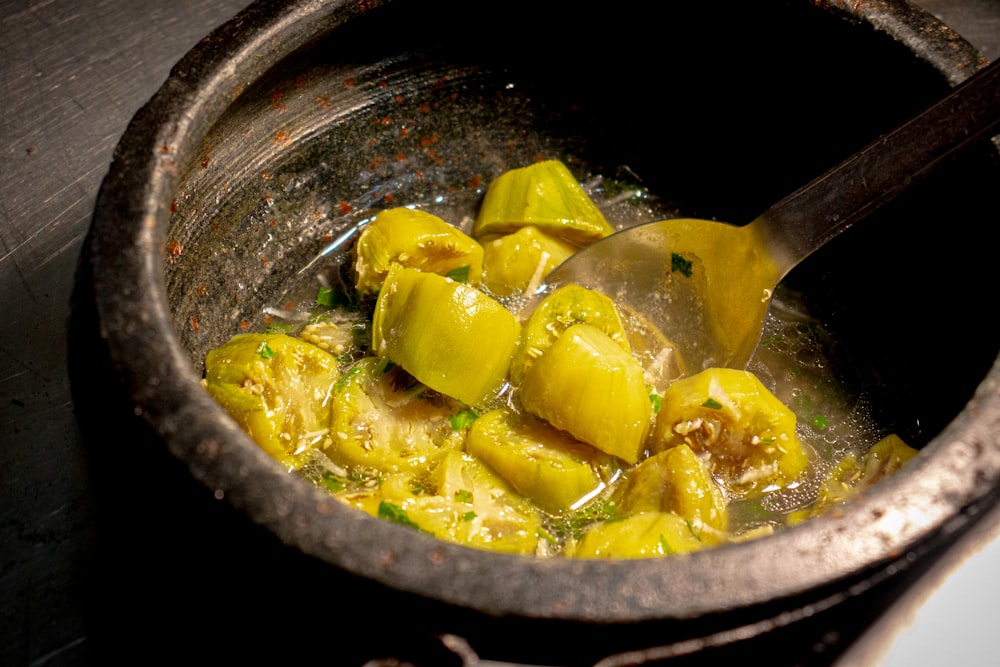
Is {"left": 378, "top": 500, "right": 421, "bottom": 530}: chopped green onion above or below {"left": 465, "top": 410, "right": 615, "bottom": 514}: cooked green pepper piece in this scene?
below

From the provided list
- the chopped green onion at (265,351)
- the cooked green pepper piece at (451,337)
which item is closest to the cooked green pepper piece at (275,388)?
the chopped green onion at (265,351)

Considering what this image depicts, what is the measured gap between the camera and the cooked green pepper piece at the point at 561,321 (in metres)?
Result: 1.43

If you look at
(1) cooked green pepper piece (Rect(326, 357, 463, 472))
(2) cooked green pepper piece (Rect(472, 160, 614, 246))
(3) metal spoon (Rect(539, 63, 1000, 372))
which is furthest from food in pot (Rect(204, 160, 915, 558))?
(2) cooked green pepper piece (Rect(472, 160, 614, 246))

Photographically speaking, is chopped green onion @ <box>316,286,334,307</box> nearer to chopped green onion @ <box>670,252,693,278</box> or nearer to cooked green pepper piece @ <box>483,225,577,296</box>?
cooked green pepper piece @ <box>483,225,577,296</box>

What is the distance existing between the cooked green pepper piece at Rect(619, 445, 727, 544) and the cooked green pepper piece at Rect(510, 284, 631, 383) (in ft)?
0.74

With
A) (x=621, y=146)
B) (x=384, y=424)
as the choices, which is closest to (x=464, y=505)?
(x=384, y=424)

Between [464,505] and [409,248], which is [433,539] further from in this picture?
[409,248]

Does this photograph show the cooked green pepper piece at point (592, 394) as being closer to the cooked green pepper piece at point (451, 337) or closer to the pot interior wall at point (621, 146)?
the cooked green pepper piece at point (451, 337)

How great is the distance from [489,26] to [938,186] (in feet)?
2.75

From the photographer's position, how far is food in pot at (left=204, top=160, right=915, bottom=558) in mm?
1268

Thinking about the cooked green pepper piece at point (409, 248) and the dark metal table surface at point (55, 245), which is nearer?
the dark metal table surface at point (55, 245)

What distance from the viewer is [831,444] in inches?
59.5

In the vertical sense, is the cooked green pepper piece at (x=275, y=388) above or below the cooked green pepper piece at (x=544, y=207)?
below

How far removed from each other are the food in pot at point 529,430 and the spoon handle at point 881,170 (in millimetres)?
245
